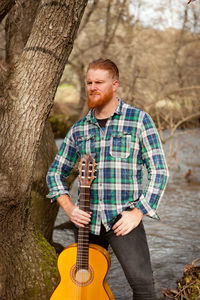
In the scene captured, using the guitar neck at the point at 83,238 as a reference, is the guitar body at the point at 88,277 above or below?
below

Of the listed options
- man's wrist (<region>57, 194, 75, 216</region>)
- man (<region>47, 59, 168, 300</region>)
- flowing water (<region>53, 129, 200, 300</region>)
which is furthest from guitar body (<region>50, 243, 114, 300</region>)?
flowing water (<region>53, 129, 200, 300</region>)

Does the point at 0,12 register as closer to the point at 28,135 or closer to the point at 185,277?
the point at 28,135

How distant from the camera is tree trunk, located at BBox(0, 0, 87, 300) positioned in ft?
10.7

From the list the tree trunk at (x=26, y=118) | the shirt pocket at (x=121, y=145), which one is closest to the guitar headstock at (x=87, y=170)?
the shirt pocket at (x=121, y=145)

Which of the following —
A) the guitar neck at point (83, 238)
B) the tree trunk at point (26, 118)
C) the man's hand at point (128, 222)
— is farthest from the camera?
the tree trunk at point (26, 118)

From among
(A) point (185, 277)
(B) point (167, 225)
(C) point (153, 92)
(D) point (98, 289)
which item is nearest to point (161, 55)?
(C) point (153, 92)

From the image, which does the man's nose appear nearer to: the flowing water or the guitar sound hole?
the guitar sound hole

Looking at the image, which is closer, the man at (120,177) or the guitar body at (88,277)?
the man at (120,177)

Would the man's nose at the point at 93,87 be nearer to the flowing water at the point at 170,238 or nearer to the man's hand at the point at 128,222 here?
the man's hand at the point at 128,222

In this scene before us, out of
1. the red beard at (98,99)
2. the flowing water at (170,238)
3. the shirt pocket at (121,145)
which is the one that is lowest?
the flowing water at (170,238)

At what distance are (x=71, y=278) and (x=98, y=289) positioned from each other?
0.65ft

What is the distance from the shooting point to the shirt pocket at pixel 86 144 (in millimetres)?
2689

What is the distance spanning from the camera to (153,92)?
447 inches

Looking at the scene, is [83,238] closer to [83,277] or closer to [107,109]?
[83,277]
